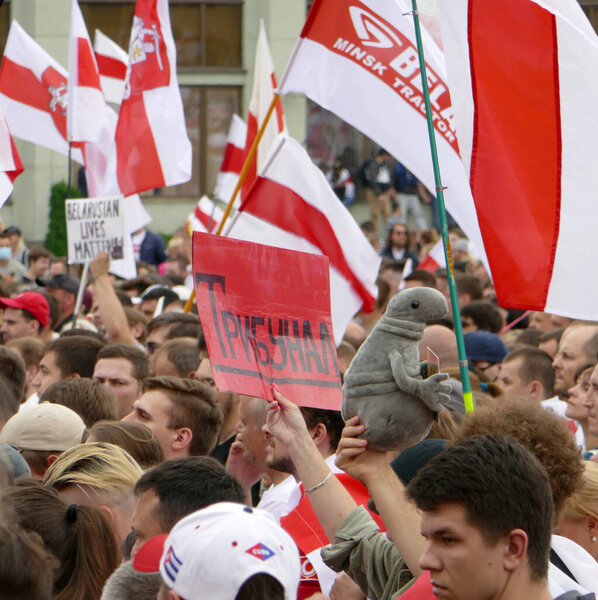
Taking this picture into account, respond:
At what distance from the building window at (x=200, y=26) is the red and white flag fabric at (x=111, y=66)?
1338cm

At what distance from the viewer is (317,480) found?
3377 millimetres

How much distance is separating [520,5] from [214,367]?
191 centimetres

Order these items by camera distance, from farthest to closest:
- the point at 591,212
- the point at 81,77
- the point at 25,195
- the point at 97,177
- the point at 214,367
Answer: the point at 25,195, the point at 97,177, the point at 81,77, the point at 591,212, the point at 214,367

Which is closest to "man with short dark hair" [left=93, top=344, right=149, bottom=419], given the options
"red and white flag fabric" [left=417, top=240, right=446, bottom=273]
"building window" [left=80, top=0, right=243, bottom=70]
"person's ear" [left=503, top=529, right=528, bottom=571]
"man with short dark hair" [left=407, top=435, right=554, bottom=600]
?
"man with short dark hair" [left=407, top=435, right=554, bottom=600]

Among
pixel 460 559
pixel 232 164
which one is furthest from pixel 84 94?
pixel 460 559

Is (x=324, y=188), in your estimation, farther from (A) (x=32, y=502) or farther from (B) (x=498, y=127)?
(A) (x=32, y=502)

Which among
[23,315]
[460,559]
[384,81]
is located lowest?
[23,315]

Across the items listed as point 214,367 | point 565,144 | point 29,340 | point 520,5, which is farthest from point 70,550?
→ point 29,340

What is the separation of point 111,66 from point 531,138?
27.8 feet

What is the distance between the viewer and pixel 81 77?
32.0 feet

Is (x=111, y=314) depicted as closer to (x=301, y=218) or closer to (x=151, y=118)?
(x=151, y=118)

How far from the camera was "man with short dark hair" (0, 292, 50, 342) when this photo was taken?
926 cm

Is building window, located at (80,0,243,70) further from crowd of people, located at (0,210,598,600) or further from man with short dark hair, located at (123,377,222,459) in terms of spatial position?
man with short dark hair, located at (123,377,222,459)

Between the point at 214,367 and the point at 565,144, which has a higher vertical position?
the point at 565,144
